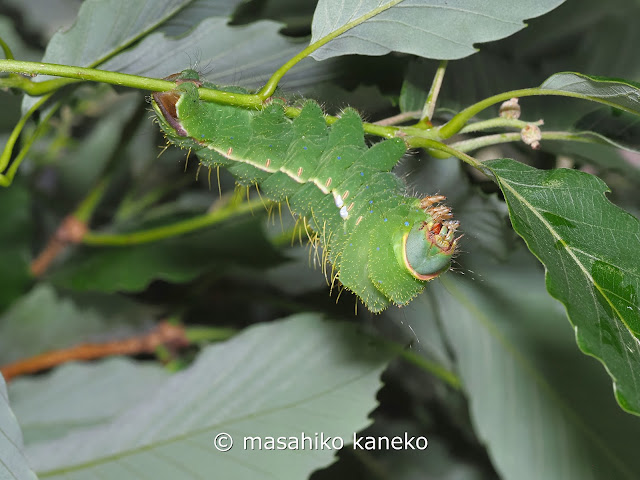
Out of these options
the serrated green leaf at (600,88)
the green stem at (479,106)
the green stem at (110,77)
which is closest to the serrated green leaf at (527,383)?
the green stem at (479,106)

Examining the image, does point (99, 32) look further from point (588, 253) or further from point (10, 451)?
point (588, 253)

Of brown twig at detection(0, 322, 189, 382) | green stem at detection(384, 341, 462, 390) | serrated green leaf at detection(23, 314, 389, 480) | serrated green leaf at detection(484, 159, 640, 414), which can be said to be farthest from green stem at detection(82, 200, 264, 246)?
serrated green leaf at detection(484, 159, 640, 414)

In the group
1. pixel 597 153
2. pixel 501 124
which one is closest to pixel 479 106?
pixel 501 124

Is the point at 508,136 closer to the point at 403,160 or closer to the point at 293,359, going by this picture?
the point at 403,160

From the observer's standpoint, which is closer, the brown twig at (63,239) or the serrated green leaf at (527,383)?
the serrated green leaf at (527,383)

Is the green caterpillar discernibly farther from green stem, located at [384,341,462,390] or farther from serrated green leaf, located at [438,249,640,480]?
green stem, located at [384,341,462,390]

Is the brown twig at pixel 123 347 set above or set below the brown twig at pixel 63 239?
below

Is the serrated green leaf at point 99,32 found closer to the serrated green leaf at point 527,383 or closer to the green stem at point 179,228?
the green stem at point 179,228

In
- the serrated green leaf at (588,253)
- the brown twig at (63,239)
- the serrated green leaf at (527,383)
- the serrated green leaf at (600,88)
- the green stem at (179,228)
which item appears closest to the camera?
the serrated green leaf at (588,253)
